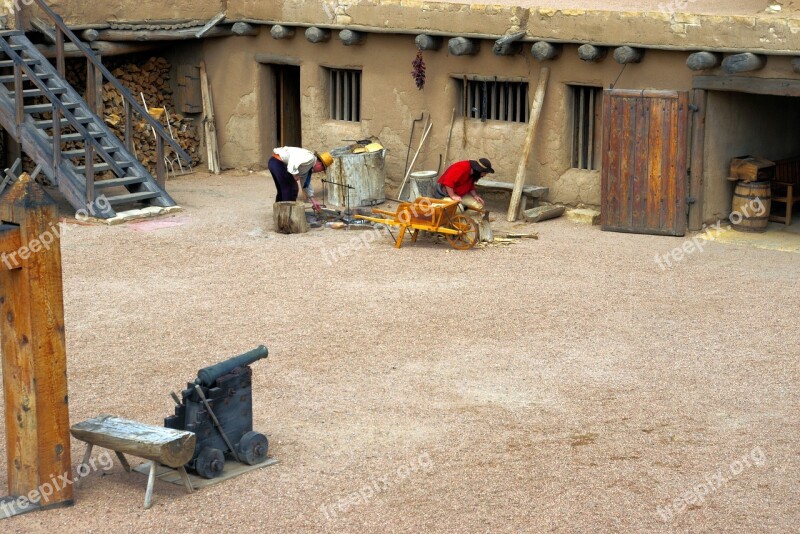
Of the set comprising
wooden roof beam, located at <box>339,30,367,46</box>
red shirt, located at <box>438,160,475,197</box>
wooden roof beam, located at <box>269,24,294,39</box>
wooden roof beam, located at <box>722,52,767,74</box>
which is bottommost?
red shirt, located at <box>438,160,475,197</box>

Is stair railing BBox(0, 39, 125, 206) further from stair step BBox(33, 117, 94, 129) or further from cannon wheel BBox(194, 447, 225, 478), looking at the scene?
cannon wheel BBox(194, 447, 225, 478)

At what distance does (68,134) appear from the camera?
17.6 metres

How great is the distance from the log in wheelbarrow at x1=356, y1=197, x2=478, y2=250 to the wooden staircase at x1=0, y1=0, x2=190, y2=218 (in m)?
4.17

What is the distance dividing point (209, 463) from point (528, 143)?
984 centimetres

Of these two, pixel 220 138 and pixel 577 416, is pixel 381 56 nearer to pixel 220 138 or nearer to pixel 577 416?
pixel 220 138

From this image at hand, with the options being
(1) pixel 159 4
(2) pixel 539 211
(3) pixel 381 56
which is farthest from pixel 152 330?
(1) pixel 159 4

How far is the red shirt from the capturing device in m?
15.5

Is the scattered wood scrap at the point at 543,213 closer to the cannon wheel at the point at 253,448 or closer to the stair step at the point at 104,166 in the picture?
the stair step at the point at 104,166

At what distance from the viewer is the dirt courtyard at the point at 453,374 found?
25.2 feet

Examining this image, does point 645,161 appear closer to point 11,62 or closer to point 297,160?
point 297,160

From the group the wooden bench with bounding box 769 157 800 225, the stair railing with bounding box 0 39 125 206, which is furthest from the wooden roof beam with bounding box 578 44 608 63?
the stair railing with bounding box 0 39 125 206

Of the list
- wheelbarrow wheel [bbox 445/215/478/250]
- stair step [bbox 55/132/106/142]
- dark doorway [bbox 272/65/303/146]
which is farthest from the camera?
dark doorway [bbox 272/65/303/146]

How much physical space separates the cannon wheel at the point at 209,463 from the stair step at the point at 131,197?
30.1 ft

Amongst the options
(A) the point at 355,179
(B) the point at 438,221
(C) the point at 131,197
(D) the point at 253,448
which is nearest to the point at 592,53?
(B) the point at 438,221
